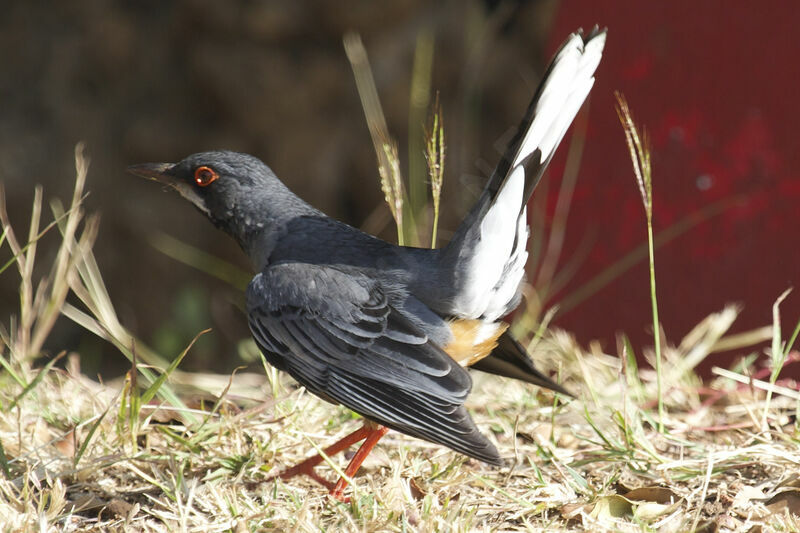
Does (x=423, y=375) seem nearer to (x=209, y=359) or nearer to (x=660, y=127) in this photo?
(x=660, y=127)

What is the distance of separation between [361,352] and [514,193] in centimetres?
70

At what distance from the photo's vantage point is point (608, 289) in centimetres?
470

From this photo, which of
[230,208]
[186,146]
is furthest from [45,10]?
[230,208]

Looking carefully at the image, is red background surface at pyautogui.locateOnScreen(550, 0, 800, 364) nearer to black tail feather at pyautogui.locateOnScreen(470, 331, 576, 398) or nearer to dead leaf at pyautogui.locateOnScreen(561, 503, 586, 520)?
black tail feather at pyautogui.locateOnScreen(470, 331, 576, 398)

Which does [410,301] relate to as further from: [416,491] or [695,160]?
[695,160]

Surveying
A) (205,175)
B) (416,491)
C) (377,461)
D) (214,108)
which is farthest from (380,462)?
(214,108)

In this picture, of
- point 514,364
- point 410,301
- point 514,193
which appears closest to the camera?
point 514,193

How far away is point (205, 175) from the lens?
A: 3.38 meters

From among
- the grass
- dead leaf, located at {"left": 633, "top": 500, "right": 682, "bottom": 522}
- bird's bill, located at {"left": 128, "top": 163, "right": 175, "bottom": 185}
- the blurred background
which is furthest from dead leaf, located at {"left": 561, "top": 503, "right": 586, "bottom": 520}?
the blurred background

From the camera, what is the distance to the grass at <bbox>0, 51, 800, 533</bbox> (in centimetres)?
261

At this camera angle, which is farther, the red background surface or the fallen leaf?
the red background surface

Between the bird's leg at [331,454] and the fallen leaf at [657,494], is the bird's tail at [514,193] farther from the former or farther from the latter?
the fallen leaf at [657,494]

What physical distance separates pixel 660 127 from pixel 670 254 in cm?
64

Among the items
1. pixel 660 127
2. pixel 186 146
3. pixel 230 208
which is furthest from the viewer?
pixel 186 146
